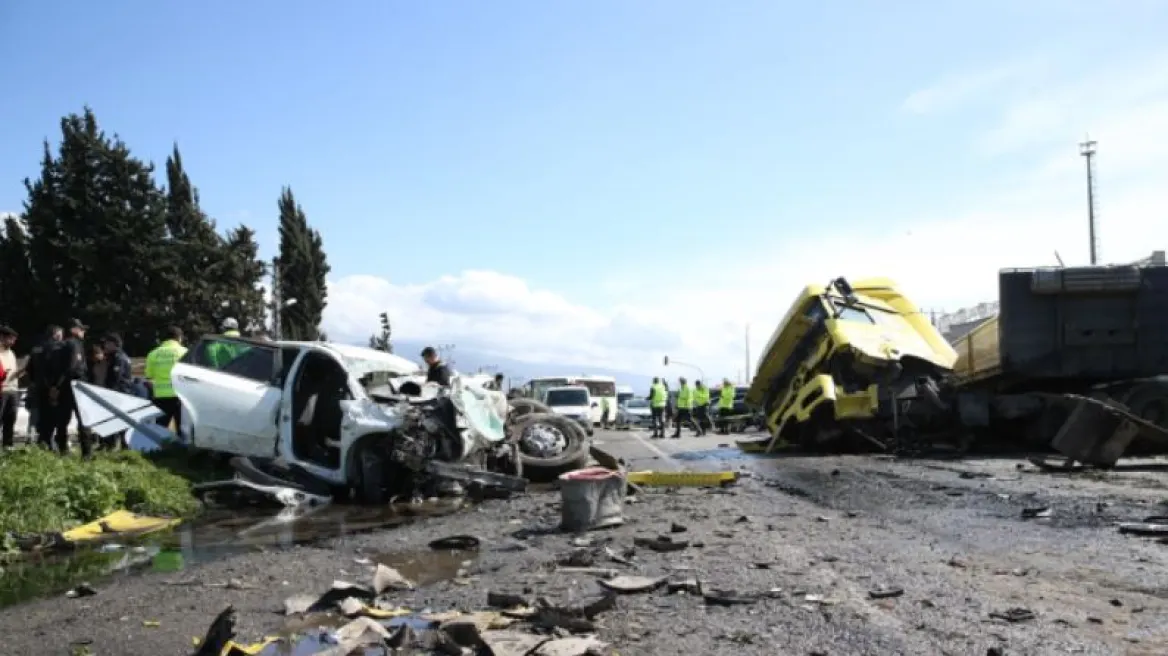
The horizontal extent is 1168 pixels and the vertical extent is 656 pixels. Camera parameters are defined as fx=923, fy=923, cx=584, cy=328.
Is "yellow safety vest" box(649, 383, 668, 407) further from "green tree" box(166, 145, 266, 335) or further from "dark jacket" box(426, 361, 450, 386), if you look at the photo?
"green tree" box(166, 145, 266, 335)

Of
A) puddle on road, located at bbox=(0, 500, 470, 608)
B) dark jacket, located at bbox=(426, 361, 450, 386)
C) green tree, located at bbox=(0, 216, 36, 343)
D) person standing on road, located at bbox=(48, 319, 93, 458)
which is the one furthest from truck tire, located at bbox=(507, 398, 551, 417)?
green tree, located at bbox=(0, 216, 36, 343)

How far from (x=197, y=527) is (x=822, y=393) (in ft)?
30.9

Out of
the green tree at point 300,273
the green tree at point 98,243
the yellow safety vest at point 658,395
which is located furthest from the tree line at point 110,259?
the yellow safety vest at point 658,395

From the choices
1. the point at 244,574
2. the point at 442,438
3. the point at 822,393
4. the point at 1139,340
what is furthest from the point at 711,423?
the point at 244,574

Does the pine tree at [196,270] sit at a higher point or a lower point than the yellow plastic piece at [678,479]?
higher

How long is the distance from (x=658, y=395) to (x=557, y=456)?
14662mm

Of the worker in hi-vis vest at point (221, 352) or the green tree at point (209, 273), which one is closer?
the worker in hi-vis vest at point (221, 352)

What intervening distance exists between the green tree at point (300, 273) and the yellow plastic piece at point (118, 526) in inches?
1977

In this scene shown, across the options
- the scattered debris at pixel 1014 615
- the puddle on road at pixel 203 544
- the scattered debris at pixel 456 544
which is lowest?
the puddle on road at pixel 203 544

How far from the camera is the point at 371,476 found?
877 cm

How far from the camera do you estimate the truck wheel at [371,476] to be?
8.77 m

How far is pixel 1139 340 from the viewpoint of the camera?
12562 mm

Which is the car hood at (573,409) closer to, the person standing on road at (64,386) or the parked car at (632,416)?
the parked car at (632,416)

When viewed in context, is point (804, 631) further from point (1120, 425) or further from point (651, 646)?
point (1120, 425)
